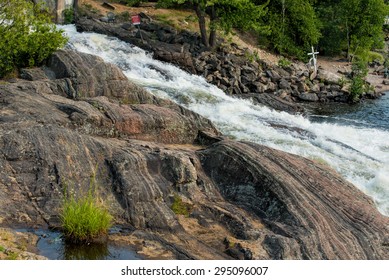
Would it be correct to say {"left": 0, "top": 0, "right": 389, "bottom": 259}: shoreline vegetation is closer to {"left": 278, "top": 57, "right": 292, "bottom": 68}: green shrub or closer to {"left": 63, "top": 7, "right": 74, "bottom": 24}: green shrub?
{"left": 63, "top": 7, "right": 74, "bottom": 24}: green shrub

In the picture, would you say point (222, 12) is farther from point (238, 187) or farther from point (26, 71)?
point (238, 187)

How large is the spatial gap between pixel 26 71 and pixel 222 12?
809 inches

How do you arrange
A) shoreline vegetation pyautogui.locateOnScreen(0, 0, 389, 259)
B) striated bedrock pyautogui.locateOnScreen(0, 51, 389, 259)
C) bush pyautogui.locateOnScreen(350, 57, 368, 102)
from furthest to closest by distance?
bush pyautogui.locateOnScreen(350, 57, 368, 102) < striated bedrock pyautogui.locateOnScreen(0, 51, 389, 259) < shoreline vegetation pyautogui.locateOnScreen(0, 0, 389, 259)

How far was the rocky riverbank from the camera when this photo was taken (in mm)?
35625

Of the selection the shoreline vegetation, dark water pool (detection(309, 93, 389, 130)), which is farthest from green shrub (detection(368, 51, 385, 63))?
the shoreline vegetation

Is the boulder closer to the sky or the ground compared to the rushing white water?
closer to the ground

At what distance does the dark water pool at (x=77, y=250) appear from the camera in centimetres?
1070

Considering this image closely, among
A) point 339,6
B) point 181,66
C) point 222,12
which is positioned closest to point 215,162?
point 181,66

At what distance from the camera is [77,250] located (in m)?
10.9

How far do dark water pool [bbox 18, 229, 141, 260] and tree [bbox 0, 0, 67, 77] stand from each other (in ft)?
41.7

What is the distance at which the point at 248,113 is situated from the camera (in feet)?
90.4

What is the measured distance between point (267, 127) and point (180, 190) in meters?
11.4

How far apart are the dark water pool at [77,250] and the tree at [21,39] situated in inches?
500

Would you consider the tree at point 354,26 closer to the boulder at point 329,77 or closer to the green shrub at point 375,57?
the green shrub at point 375,57
